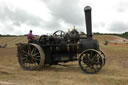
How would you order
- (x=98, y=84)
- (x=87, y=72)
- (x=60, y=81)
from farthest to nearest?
(x=87, y=72), (x=60, y=81), (x=98, y=84)

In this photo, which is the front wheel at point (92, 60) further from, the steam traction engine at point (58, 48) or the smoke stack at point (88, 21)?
the smoke stack at point (88, 21)

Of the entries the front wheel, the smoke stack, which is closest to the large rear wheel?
the front wheel

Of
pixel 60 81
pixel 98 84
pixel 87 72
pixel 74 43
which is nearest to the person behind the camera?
pixel 98 84

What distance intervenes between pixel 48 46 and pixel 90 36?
6.94ft

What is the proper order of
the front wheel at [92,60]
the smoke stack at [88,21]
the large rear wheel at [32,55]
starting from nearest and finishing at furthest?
1. the front wheel at [92,60]
2. the smoke stack at [88,21]
3. the large rear wheel at [32,55]

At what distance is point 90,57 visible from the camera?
22.8 feet

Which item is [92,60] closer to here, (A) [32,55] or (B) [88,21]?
(B) [88,21]

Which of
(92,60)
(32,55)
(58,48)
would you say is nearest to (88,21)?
(92,60)

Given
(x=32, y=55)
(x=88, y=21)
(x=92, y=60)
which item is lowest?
(x=92, y=60)

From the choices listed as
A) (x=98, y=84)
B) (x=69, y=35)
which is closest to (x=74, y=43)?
(x=69, y=35)

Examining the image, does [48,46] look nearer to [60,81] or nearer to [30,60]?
[30,60]

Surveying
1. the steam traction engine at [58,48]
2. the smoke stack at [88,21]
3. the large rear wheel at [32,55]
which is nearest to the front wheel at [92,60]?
the steam traction engine at [58,48]

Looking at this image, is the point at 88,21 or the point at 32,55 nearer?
the point at 88,21

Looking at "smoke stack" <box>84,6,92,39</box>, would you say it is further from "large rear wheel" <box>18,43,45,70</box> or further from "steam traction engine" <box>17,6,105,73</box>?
"large rear wheel" <box>18,43,45,70</box>
